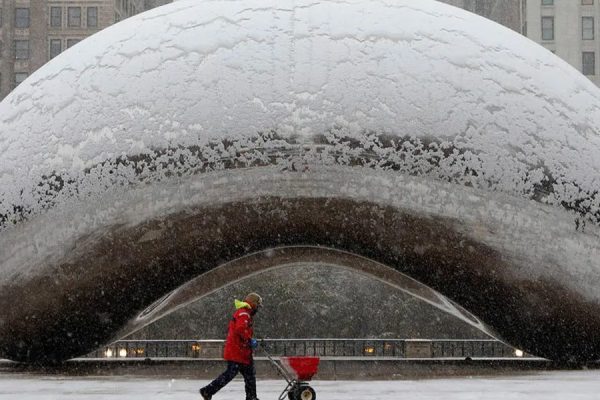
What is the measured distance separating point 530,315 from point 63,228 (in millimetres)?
4449

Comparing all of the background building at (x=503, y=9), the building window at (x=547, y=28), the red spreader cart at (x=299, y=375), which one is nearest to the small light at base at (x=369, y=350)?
the red spreader cart at (x=299, y=375)

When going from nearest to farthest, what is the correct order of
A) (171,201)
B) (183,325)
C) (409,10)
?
1. (171,201)
2. (409,10)
3. (183,325)

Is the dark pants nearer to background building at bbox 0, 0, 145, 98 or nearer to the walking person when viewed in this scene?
the walking person

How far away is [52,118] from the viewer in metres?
9.72

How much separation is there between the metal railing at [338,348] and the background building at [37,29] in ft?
164

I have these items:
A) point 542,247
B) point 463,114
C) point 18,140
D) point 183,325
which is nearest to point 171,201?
point 18,140

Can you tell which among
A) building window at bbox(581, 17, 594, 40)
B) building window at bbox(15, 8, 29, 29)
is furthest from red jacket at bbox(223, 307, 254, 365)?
building window at bbox(15, 8, 29, 29)

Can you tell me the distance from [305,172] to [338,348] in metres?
11.5

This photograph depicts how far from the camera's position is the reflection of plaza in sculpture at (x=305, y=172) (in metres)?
9.37

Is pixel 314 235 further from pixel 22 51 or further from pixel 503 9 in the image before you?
pixel 503 9

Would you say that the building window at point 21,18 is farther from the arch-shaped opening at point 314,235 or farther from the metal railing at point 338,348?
the arch-shaped opening at point 314,235

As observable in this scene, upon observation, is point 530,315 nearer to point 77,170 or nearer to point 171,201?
point 171,201

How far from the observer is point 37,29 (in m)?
67.8

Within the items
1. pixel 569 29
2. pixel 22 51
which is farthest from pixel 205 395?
pixel 22 51
